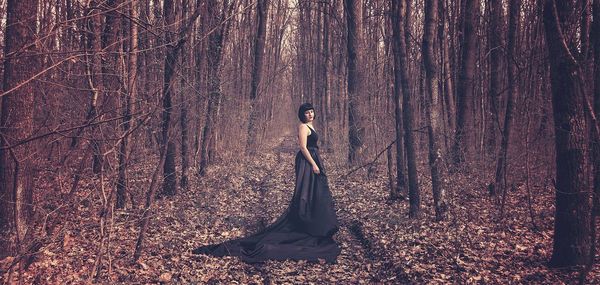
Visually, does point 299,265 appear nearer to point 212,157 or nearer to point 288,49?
point 212,157

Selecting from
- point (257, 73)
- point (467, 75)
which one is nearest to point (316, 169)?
point (467, 75)

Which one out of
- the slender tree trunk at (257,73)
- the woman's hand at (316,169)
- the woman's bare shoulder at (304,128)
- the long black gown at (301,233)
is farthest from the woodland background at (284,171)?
the slender tree trunk at (257,73)

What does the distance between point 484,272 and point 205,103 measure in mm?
10122

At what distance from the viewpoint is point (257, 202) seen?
10.3 metres

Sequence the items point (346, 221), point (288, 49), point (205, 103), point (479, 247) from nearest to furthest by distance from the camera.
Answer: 1. point (479, 247)
2. point (346, 221)
3. point (205, 103)
4. point (288, 49)

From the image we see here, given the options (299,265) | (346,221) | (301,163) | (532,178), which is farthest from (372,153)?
(299,265)

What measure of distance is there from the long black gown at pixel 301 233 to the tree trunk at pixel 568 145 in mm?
3046

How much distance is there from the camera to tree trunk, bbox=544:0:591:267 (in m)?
4.93

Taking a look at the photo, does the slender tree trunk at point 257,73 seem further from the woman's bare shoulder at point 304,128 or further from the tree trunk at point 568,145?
the tree trunk at point 568,145

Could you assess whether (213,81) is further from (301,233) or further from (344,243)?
(344,243)

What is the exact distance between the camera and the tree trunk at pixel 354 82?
1409 cm

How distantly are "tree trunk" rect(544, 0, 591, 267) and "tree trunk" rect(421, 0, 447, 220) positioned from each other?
2.45 m

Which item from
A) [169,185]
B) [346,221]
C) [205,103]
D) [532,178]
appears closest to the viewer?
[346,221]

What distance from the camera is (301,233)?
700 centimetres
